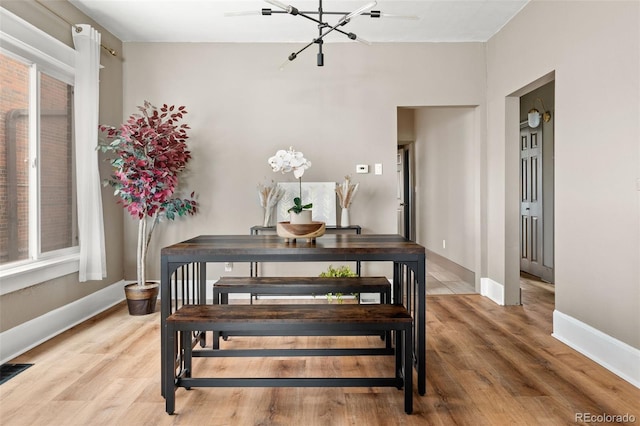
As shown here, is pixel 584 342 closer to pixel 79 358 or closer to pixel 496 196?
pixel 496 196

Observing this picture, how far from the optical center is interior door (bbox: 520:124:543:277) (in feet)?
17.7

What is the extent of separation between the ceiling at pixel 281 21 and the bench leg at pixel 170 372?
8.08 feet

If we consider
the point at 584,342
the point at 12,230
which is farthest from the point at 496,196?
the point at 12,230

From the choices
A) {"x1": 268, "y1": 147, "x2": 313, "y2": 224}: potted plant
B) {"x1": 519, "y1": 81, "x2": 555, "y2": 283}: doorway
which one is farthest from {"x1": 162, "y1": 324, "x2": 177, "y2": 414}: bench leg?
{"x1": 519, "y1": 81, "x2": 555, "y2": 283}: doorway

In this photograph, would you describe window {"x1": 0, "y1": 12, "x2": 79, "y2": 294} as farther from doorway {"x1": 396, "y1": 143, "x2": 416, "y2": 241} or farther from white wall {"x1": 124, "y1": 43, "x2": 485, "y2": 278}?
doorway {"x1": 396, "y1": 143, "x2": 416, "y2": 241}

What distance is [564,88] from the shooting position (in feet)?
10.1

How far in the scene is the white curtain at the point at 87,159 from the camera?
3410 mm

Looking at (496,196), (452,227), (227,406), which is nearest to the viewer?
(227,406)

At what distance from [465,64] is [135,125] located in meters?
3.32

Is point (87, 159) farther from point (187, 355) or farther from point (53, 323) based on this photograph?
point (187, 355)

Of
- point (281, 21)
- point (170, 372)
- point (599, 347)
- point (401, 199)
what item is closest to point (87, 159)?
point (281, 21)

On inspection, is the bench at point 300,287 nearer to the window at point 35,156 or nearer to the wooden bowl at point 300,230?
the wooden bowl at point 300,230

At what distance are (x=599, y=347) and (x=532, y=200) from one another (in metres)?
3.27

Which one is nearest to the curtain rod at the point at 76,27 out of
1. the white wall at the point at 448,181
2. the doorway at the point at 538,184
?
the white wall at the point at 448,181
